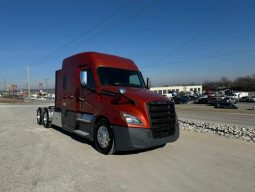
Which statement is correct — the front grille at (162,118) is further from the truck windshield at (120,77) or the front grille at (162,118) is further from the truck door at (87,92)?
the truck door at (87,92)

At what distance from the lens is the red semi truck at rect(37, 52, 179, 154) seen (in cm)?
764

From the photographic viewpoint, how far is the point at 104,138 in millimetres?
8320

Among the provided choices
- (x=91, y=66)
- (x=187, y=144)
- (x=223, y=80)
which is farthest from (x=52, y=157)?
(x=223, y=80)

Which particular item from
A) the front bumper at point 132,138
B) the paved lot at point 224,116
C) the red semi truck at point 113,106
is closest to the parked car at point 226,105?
the paved lot at point 224,116

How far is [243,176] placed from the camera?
616 centimetres

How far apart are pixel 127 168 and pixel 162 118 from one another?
1.86 meters

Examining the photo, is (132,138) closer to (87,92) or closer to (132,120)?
(132,120)

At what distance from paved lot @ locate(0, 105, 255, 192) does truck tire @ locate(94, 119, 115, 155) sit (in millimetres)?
204

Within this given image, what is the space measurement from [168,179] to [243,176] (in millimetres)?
1541

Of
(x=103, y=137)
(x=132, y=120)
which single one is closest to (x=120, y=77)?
(x=103, y=137)

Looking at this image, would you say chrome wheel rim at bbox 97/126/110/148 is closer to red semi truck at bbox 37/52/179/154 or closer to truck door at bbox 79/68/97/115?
red semi truck at bbox 37/52/179/154

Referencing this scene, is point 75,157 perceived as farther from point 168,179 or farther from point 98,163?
point 168,179

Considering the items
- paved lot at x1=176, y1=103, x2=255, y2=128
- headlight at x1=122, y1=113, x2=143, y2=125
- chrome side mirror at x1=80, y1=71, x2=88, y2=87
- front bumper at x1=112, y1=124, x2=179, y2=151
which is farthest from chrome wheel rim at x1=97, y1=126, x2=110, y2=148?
paved lot at x1=176, y1=103, x2=255, y2=128

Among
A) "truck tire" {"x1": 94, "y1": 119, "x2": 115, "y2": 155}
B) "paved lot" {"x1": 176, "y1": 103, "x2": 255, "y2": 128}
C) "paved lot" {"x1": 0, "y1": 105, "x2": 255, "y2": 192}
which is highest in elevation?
"truck tire" {"x1": 94, "y1": 119, "x2": 115, "y2": 155}
